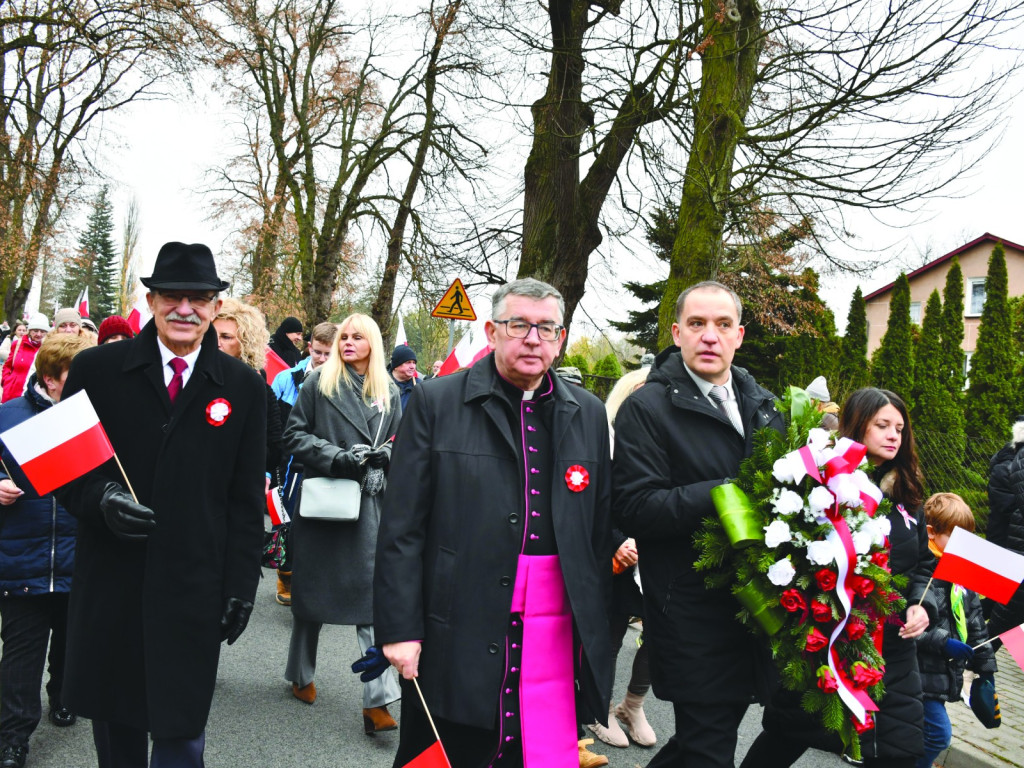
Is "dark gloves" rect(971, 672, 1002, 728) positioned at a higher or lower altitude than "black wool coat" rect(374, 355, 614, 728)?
lower

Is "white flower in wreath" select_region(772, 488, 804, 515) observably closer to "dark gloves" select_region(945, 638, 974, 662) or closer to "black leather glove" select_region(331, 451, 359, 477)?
"dark gloves" select_region(945, 638, 974, 662)

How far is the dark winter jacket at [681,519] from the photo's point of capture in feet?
9.25

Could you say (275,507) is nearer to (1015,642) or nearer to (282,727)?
(282,727)

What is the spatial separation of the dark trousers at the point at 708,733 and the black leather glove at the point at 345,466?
2277 millimetres

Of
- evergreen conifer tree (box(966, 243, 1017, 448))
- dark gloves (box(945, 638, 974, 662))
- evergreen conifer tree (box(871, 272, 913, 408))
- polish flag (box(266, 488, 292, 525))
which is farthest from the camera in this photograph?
evergreen conifer tree (box(871, 272, 913, 408))

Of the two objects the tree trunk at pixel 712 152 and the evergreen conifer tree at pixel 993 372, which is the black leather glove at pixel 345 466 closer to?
the tree trunk at pixel 712 152

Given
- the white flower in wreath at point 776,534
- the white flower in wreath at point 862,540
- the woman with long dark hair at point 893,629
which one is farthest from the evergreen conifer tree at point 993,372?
the white flower in wreath at point 776,534

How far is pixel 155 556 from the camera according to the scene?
2867 mm

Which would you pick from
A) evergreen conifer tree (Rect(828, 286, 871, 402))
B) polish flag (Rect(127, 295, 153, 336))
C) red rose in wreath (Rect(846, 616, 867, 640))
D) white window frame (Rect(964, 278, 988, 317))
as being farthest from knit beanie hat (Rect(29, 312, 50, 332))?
white window frame (Rect(964, 278, 988, 317))

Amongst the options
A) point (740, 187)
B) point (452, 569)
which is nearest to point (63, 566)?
point (452, 569)

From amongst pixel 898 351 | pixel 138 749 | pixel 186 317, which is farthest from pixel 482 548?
pixel 898 351

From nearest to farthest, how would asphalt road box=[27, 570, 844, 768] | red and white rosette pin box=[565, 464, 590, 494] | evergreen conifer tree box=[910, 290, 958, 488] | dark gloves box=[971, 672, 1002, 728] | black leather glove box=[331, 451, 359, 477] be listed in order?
red and white rosette pin box=[565, 464, 590, 494] → asphalt road box=[27, 570, 844, 768] → dark gloves box=[971, 672, 1002, 728] → black leather glove box=[331, 451, 359, 477] → evergreen conifer tree box=[910, 290, 958, 488]

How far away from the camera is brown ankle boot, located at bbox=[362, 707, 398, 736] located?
14.4 ft

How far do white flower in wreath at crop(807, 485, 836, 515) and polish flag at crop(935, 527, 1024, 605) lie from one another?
1.41 meters
